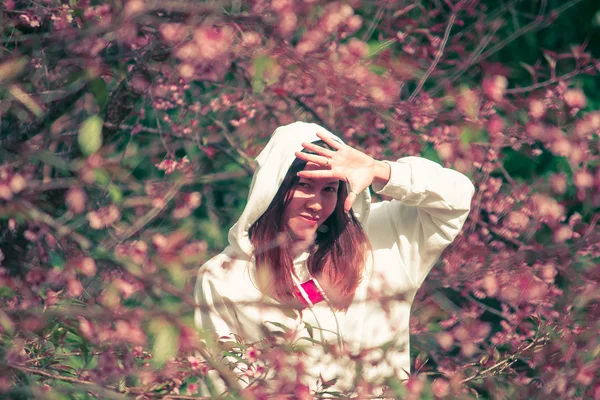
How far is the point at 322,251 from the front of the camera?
3.20 metres

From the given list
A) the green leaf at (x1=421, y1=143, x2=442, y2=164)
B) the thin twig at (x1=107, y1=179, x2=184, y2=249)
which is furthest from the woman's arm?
the green leaf at (x1=421, y1=143, x2=442, y2=164)

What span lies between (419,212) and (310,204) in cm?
36

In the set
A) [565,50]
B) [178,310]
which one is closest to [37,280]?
[178,310]

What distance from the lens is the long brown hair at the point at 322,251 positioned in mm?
3107

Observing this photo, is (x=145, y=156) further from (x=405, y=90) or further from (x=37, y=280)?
(x=37, y=280)

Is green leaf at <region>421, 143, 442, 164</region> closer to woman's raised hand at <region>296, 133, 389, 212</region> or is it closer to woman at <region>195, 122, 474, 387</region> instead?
woman at <region>195, 122, 474, 387</region>

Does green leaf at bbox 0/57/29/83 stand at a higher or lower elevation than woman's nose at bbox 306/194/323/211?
higher

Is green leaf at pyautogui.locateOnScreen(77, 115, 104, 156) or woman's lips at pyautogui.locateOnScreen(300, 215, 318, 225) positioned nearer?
green leaf at pyautogui.locateOnScreen(77, 115, 104, 156)

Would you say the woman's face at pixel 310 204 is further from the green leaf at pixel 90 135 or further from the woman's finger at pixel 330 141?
the green leaf at pixel 90 135

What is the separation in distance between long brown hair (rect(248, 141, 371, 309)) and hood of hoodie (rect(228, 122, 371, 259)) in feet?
0.13

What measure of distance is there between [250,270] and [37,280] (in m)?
0.67

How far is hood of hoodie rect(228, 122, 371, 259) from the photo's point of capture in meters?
3.07

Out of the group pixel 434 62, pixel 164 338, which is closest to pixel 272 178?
pixel 164 338

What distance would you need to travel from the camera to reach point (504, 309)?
455 centimetres
